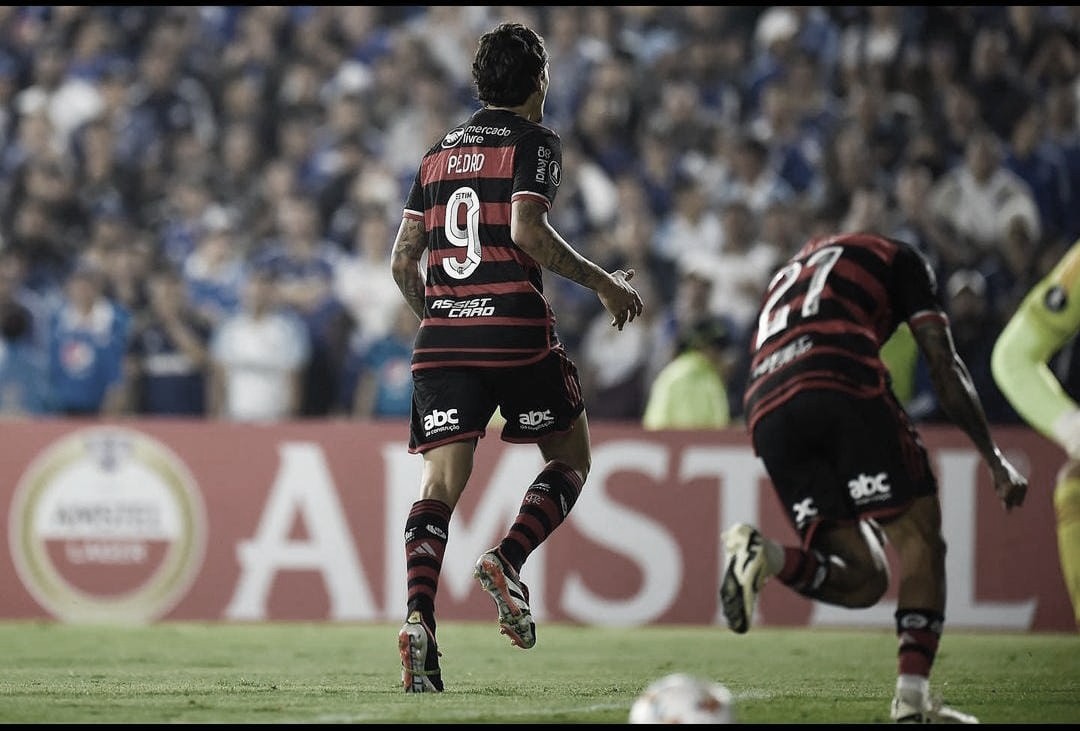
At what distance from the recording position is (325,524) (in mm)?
11516

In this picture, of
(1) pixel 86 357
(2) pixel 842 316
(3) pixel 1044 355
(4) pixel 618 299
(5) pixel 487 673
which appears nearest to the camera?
(3) pixel 1044 355

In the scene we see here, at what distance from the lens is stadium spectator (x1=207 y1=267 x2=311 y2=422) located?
13.4 metres

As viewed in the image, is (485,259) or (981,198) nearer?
→ (485,259)

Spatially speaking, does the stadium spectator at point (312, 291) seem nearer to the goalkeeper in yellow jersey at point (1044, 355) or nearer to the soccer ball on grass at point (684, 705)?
the goalkeeper in yellow jersey at point (1044, 355)

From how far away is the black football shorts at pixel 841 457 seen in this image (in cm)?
589

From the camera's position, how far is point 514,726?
18.0 feet

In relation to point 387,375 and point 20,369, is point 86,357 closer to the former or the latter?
point 20,369

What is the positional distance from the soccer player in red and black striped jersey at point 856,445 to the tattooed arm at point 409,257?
168 cm

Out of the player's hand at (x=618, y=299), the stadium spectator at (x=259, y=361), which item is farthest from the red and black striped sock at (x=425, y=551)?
the stadium spectator at (x=259, y=361)

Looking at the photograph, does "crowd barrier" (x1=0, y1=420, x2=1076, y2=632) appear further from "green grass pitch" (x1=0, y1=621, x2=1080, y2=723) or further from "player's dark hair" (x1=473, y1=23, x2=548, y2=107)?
"player's dark hair" (x1=473, y1=23, x2=548, y2=107)

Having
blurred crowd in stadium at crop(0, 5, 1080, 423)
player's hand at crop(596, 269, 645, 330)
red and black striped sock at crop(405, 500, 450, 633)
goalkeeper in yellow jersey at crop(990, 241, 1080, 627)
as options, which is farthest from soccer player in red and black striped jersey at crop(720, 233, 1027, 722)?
blurred crowd in stadium at crop(0, 5, 1080, 423)

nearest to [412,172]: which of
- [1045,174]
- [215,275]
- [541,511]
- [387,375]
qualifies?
[215,275]

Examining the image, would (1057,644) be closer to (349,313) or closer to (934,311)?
(934,311)

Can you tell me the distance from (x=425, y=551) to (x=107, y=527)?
17.6 ft
